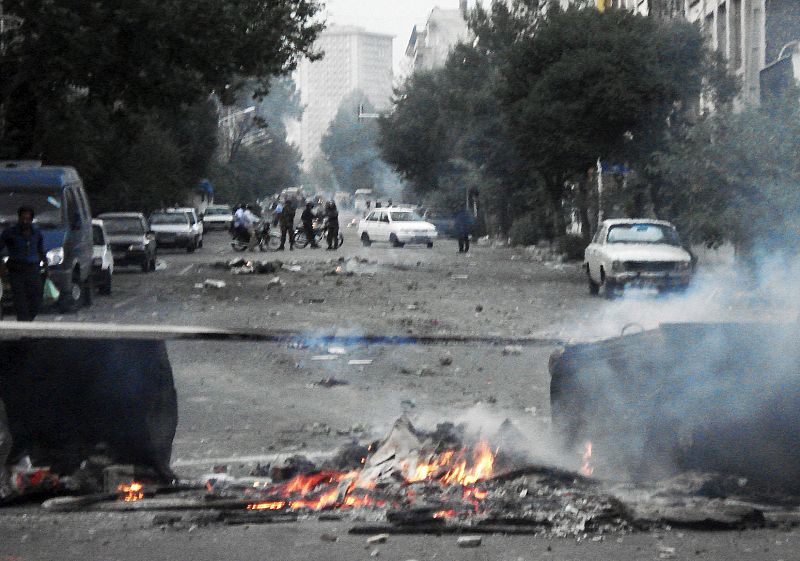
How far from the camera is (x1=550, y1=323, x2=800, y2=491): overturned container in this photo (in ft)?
24.2

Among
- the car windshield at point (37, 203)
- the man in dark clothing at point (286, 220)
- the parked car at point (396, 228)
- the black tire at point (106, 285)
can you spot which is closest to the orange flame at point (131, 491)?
the car windshield at point (37, 203)

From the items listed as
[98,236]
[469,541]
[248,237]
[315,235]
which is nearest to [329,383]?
[469,541]

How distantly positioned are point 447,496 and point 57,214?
17073 mm

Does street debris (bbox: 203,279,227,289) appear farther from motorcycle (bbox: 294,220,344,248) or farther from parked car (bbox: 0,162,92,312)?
motorcycle (bbox: 294,220,344,248)

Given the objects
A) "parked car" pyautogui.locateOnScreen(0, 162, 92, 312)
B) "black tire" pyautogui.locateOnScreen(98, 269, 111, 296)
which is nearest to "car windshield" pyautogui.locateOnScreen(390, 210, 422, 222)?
"black tire" pyautogui.locateOnScreen(98, 269, 111, 296)

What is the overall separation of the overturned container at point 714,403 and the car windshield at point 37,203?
55.7ft

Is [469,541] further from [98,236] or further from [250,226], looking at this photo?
[250,226]

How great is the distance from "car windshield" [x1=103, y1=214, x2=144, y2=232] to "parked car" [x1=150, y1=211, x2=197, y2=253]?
13.3 m

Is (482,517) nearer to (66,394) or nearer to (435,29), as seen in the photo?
(66,394)

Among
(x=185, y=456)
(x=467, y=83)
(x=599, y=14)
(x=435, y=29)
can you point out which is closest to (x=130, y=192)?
(x=467, y=83)

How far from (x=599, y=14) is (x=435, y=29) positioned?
469ft

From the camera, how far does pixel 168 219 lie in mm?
52219

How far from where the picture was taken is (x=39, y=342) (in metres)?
7.89

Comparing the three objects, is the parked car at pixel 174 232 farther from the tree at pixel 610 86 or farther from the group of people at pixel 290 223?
the tree at pixel 610 86
